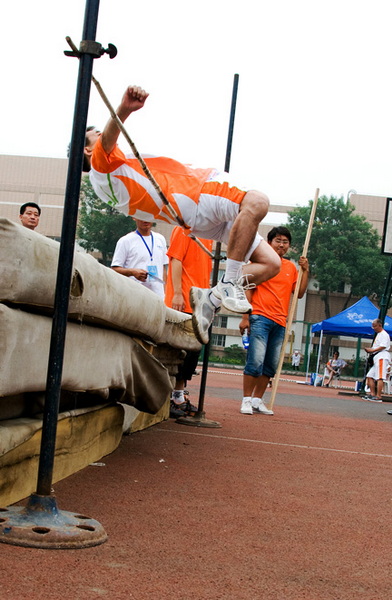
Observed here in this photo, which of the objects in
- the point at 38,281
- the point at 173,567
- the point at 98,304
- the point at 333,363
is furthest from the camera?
the point at 333,363

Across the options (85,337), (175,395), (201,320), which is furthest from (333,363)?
(85,337)

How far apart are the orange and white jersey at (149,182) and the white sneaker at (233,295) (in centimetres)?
46

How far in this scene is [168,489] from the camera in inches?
130

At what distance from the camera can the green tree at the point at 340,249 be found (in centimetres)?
6131

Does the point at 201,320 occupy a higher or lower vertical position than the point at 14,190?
lower

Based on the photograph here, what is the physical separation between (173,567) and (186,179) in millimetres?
3016

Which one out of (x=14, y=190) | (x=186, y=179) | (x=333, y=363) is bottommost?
(x=333, y=363)

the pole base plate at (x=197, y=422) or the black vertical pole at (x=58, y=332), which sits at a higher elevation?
the black vertical pole at (x=58, y=332)

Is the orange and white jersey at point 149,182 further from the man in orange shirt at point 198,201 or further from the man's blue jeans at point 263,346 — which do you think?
the man's blue jeans at point 263,346

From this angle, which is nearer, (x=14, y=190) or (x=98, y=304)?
(x=98, y=304)

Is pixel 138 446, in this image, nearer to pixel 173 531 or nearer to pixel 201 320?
pixel 201 320

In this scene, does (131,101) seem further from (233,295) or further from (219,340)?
(219,340)

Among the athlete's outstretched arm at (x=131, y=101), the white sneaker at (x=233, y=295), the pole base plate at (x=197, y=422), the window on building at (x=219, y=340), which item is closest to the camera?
the athlete's outstretched arm at (x=131, y=101)

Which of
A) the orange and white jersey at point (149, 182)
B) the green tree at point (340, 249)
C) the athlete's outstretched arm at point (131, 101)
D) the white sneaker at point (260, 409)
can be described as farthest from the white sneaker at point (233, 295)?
the green tree at point (340, 249)
